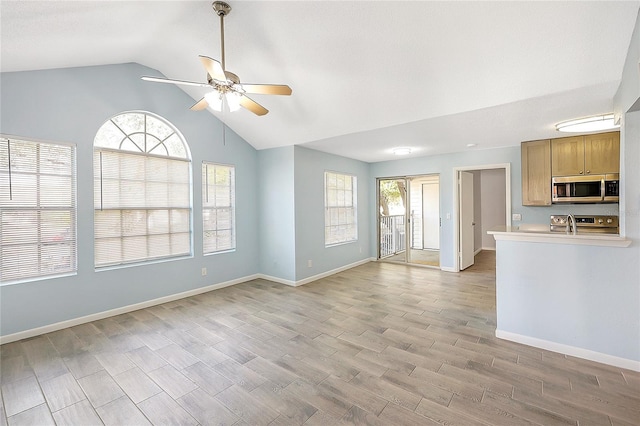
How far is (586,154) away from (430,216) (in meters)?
4.32

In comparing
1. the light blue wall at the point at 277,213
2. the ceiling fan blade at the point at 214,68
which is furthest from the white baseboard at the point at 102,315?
the ceiling fan blade at the point at 214,68

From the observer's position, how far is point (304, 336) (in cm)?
299

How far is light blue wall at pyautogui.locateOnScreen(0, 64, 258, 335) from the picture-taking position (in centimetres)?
296

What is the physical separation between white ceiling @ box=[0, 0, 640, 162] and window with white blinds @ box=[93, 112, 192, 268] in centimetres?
85

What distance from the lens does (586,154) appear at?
13.7 feet

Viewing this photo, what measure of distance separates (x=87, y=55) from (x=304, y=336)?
152 inches

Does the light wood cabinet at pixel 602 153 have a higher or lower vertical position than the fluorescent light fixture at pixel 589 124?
lower

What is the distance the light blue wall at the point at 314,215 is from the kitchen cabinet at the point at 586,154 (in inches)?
141

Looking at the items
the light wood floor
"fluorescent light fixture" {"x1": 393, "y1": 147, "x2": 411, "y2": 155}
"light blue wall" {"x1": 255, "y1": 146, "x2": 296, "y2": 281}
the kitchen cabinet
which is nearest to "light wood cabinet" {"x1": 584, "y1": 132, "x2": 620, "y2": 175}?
the kitchen cabinet

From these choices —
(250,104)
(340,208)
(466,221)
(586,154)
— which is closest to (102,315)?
(250,104)

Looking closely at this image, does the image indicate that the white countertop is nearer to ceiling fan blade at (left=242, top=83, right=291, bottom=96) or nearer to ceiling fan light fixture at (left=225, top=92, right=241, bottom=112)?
ceiling fan blade at (left=242, top=83, right=291, bottom=96)

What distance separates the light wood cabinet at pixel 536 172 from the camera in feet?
14.8

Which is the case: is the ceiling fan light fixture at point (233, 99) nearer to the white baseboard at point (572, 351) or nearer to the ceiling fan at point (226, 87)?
the ceiling fan at point (226, 87)

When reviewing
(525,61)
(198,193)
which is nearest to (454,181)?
(525,61)
